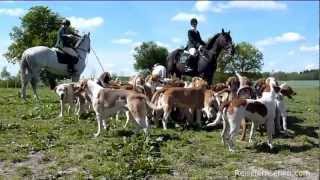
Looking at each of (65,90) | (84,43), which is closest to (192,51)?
(84,43)

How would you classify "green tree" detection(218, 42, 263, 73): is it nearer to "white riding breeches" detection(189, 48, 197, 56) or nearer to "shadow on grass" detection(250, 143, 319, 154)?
"white riding breeches" detection(189, 48, 197, 56)

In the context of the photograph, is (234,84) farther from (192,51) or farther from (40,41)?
(40,41)

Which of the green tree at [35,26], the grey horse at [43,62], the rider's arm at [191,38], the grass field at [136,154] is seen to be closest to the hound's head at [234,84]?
the grass field at [136,154]

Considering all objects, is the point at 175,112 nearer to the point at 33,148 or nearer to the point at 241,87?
the point at 241,87

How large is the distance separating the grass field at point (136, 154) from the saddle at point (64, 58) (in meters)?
6.75

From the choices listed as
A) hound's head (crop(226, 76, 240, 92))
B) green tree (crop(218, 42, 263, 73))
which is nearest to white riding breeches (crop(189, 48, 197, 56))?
hound's head (crop(226, 76, 240, 92))

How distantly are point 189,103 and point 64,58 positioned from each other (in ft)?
28.0

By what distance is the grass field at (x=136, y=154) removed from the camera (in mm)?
9414

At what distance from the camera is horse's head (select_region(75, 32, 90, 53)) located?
21939mm

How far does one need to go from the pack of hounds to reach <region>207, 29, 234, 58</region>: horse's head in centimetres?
303

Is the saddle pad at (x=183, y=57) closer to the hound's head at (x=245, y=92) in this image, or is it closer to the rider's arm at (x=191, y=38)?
the rider's arm at (x=191, y=38)

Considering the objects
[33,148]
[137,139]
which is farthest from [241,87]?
[33,148]

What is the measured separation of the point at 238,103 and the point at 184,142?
1.64 metres

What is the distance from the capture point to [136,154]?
10.5 m
